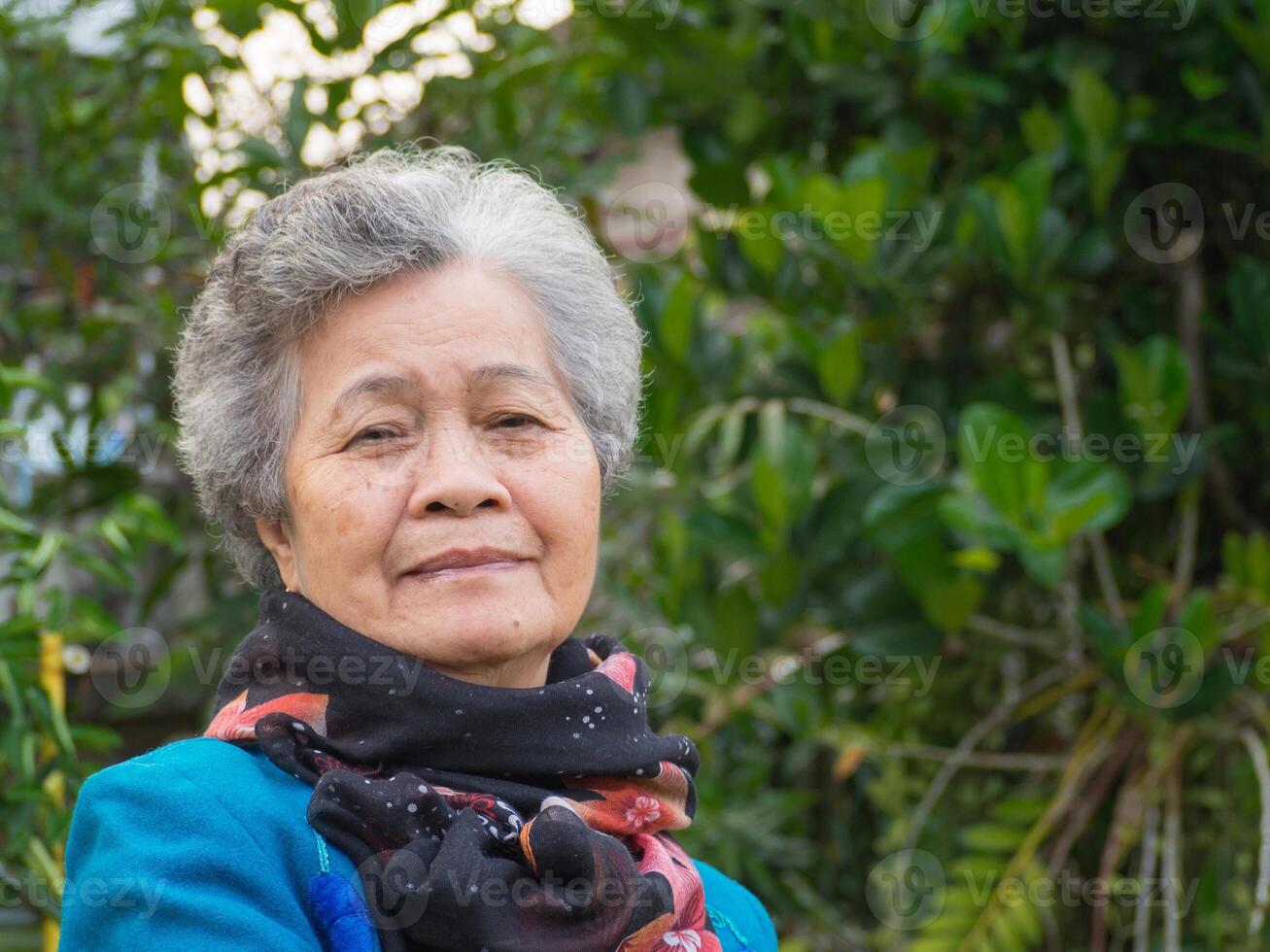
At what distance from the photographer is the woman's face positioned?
126 centimetres

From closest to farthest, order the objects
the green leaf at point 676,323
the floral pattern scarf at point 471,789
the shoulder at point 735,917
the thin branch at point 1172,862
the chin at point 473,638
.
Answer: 1. the floral pattern scarf at point 471,789
2. the chin at point 473,638
3. the shoulder at point 735,917
4. the thin branch at point 1172,862
5. the green leaf at point 676,323

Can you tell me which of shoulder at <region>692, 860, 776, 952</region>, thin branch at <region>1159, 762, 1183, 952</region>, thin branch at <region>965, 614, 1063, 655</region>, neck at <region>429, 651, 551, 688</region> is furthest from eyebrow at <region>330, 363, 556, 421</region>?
thin branch at <region>1159, 762, 1183, 952</region>

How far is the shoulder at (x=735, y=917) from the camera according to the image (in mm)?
1507

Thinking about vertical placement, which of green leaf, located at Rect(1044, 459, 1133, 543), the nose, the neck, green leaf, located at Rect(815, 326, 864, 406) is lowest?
green leaf, located at Rect(1044, 459, 1133, 543)

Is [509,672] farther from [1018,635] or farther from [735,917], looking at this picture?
[1018,635]

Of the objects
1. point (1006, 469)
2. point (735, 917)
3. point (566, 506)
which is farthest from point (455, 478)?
point (1006, 469)

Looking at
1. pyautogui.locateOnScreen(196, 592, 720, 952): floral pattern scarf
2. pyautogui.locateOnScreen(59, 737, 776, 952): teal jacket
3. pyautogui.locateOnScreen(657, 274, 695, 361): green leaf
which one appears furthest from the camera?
pyautogui.locateOnScreen(657, 274, 695, 361): green leaf

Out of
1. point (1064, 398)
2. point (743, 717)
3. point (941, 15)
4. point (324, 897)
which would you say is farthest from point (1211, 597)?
point (324, 897)

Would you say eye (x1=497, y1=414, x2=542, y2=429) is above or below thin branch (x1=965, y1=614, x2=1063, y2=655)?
above

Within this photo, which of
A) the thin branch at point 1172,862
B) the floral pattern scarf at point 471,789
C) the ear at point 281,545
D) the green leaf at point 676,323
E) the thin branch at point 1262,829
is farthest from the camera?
the green leaf at point 676,323

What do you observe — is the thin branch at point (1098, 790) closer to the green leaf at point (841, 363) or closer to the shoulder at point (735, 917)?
the green leaf at point (841, 363)

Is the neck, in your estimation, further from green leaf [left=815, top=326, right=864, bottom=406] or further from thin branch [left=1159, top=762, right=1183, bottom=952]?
thin branch [left=1159, top=762, right=1183, bottom=952]

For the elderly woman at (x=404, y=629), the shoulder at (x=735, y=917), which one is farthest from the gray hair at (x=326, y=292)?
the shoulder at (x=735, y=917)

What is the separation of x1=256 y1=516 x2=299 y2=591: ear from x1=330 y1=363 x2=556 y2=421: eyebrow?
172 mm
